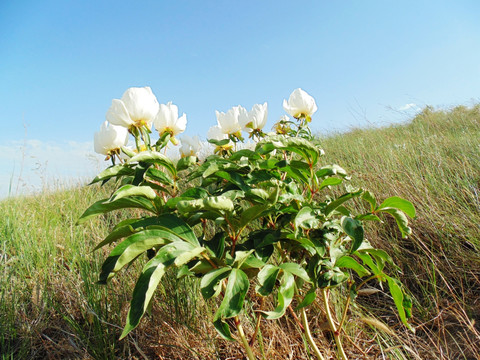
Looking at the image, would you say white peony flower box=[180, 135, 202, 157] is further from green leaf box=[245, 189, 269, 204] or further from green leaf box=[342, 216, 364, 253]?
green leaf box=[342, 216, 364, 253]

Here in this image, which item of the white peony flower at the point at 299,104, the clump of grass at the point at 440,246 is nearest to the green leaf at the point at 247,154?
the white peony flower at the point at 299,104

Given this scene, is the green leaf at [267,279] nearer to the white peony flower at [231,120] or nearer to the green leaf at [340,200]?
the green leaf at [340,200]

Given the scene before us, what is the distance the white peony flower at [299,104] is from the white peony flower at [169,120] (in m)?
0.42

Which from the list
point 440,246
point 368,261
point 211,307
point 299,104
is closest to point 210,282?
point 368,261

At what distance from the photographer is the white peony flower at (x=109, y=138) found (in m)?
0.94

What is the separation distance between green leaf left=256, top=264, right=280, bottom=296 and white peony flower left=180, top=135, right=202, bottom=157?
49 centimetres

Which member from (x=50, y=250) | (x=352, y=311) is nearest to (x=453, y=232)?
(x=352, y=311)

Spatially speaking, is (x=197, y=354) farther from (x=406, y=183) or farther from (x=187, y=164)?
(x=406, y=183)

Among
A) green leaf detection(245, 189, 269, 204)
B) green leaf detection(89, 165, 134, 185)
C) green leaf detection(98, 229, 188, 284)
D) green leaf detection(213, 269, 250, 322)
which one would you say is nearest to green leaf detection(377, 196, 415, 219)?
green leaf detection(245, 189, 269, 204)

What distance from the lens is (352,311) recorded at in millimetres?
1443

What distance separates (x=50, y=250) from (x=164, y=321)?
1.28 m

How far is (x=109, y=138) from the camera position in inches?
36.9

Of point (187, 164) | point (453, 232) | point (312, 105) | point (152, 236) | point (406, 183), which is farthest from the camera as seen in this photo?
point (406, 183)

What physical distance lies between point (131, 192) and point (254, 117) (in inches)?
23.6
